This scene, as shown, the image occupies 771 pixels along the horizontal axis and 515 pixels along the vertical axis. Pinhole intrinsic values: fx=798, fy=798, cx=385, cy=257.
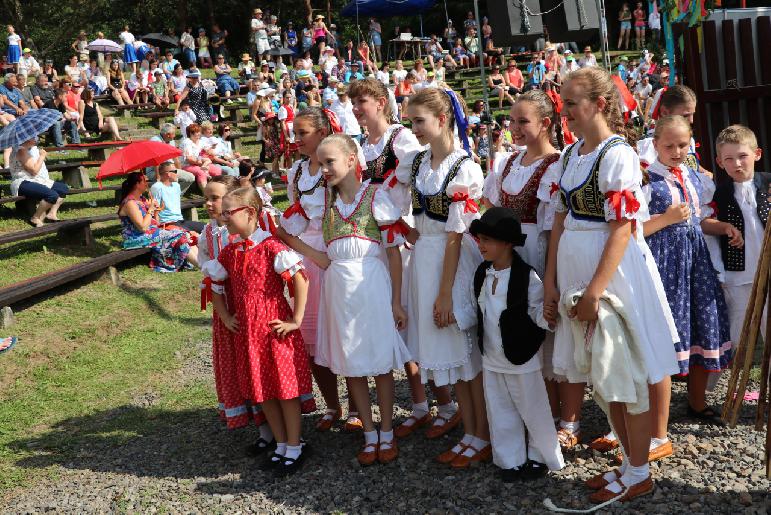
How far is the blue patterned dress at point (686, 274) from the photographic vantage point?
4012 millimetres

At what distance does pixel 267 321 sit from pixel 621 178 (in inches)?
75.8

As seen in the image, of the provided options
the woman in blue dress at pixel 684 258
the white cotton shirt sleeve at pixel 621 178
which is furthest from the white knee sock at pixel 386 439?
the white cotton shirt sleeve at pixel 621 178

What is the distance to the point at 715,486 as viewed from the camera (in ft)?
11.7

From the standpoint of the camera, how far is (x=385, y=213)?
409cm

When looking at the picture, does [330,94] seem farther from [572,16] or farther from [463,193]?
[463,193]

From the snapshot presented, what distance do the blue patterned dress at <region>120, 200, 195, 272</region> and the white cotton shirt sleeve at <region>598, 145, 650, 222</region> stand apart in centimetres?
688

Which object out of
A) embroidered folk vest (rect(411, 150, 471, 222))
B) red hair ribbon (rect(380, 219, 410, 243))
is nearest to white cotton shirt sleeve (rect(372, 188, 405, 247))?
red hair ribbon (rect(380, 219, 410, 243))

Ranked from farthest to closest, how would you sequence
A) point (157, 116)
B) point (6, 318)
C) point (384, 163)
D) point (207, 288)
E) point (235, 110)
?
point (235, 110), point (157, 116), point (6, 318), point (384, 163), point (207, 288)

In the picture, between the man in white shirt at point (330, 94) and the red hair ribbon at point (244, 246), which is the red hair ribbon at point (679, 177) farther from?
the man in white shirt at point (330, 94)

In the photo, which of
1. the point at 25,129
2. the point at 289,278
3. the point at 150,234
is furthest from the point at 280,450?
the point at 25,129

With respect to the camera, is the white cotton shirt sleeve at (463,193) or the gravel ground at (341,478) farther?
the white cotton shirt sleeve at (463,193)

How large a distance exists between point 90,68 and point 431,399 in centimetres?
1839

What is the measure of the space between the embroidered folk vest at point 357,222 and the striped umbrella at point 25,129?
7.33 meters

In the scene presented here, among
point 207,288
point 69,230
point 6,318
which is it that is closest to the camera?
point 207,288
